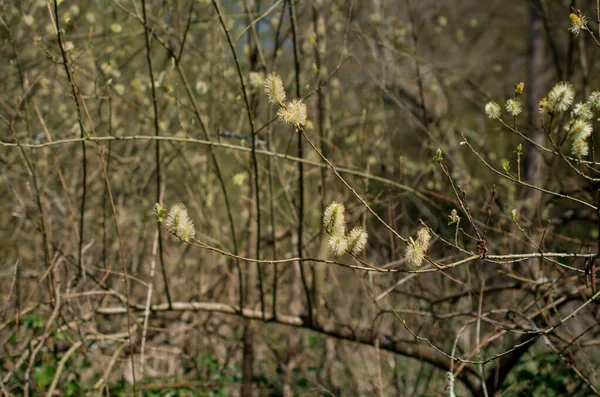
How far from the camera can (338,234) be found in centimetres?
153

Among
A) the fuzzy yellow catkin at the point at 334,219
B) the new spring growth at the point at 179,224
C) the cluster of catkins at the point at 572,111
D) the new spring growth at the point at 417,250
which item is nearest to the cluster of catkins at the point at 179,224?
the new spring growth at the point at 179,224

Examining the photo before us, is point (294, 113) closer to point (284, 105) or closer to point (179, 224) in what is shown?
point (284, 105)

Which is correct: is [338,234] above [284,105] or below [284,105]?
below

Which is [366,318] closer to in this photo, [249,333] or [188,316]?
[249,333]

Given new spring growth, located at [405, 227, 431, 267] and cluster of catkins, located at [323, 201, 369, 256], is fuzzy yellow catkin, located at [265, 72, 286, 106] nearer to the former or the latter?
cluster of catkins, located at [323, 201, 369, 256]

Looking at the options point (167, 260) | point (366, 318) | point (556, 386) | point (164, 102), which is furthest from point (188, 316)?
point (556, 386)

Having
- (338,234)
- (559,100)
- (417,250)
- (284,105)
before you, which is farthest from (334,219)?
(559,100)

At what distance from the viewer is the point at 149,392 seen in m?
3.31

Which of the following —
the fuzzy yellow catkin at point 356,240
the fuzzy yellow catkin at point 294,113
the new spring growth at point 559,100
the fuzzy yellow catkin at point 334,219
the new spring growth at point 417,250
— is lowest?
the new spring growth at point 417,250

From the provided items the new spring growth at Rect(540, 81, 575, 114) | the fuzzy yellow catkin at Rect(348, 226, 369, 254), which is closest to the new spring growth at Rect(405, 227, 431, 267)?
the fuzzy yellow catkin at Rect(348, 226, 369, 254)

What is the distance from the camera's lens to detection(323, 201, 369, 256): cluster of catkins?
1502 millimetres

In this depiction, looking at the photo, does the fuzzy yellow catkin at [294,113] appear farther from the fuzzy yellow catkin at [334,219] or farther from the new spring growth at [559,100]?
the new spring growth at [559,100]

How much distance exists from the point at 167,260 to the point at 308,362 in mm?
1626

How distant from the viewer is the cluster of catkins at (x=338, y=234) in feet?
4.93
